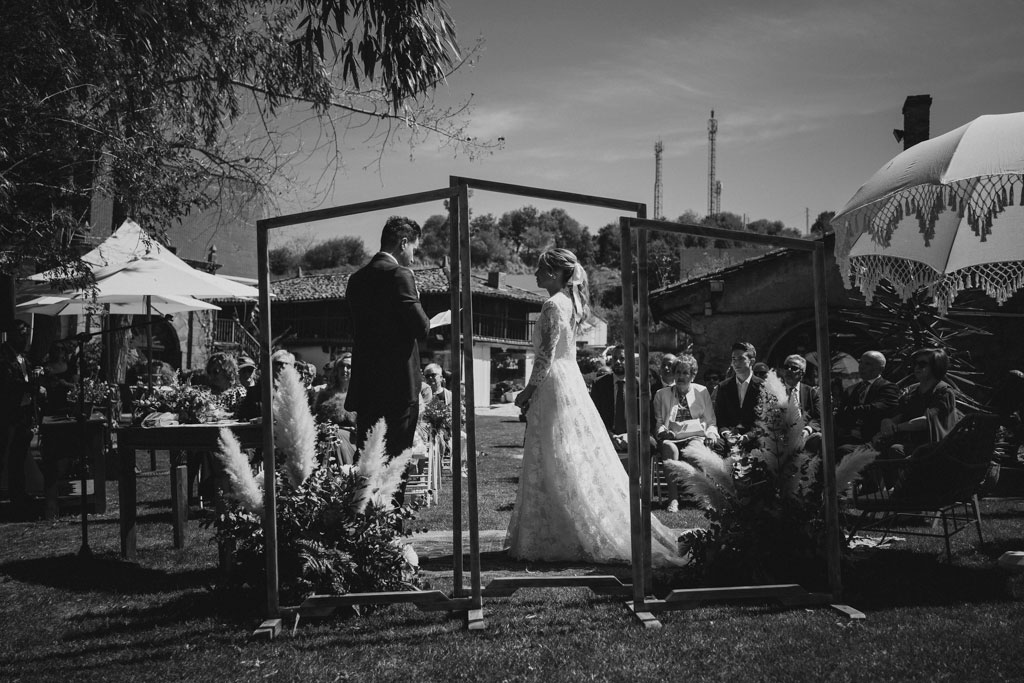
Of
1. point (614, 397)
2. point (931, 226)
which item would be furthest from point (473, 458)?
point (614, 397)

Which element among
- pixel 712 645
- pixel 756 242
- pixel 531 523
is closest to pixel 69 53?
pixel 531 523

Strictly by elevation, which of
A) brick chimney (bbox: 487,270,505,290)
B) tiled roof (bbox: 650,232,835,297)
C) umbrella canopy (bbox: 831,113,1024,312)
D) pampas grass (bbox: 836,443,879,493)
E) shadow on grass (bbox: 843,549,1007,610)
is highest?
brick chimney (bbox: 487,270,505,290)

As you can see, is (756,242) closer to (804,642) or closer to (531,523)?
(804,642)

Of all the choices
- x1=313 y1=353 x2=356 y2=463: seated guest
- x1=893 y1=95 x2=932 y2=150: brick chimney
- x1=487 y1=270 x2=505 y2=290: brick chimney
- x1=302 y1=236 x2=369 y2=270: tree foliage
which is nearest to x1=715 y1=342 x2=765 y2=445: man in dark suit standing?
x1=313 y1=353 x2=356 y2=463: seated guest

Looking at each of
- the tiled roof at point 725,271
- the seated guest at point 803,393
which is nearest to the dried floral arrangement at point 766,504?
the seated guest at point 803,393

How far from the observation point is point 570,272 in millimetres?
5723

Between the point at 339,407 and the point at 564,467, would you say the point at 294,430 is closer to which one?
the point at 564,467

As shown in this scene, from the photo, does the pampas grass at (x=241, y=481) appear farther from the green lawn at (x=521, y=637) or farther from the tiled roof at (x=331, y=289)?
the tiled roof at (x=331, y=289)

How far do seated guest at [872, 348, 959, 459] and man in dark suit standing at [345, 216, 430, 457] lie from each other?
421cm

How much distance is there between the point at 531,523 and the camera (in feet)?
18.1

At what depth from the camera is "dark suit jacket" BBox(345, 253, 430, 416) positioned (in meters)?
4.99

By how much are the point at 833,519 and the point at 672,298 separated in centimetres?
1594

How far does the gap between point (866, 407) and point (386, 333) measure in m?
5.11

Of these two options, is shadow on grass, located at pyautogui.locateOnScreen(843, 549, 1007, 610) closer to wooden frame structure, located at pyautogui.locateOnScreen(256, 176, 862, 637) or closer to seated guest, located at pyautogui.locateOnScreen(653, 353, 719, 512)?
wooden frame structure, located at pyautogui.locateOnScreen(256, 176, 862, 637)
